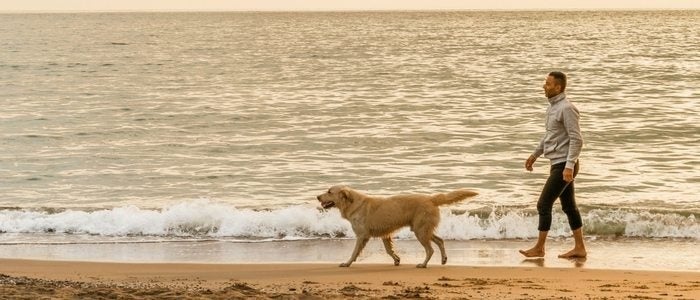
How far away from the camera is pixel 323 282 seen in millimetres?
9203

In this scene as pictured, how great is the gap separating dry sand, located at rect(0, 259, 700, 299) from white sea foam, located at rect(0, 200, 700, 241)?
2.40 meters

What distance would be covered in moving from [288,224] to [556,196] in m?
4.16

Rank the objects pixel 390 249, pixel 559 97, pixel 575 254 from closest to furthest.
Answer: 1. pixel 559 97
2. pixel 390 249
3. pixel 575 254

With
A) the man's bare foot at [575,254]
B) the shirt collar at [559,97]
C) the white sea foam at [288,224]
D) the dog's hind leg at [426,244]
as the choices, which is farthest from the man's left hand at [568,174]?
the white sea foam at [288,224]

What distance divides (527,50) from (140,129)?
35.1m

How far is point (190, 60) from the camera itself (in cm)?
4981

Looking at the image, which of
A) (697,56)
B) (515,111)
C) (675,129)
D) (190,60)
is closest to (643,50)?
(697,56)

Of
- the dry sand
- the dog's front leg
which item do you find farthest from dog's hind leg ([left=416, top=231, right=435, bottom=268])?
the dog's front leg

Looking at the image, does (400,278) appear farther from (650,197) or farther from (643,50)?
(643,50)

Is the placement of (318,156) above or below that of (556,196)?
below

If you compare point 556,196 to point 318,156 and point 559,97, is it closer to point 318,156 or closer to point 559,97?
point 559,97

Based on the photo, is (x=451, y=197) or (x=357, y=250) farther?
(x=357, y=250)

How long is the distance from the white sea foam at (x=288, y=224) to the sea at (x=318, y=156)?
0.03m

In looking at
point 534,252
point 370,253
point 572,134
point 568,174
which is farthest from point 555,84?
point 370,253
